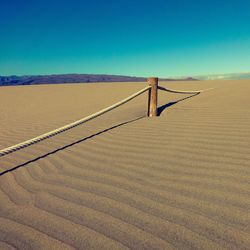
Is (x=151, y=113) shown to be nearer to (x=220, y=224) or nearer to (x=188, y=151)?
(x=188, y=151)

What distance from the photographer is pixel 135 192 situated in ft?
8.36

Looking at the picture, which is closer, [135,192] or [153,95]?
[135,192]

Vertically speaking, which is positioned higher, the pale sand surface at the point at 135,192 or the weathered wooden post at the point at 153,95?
the weathered wooden post at the point at 153,95

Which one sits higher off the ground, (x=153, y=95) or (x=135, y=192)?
(x=153, y=95)

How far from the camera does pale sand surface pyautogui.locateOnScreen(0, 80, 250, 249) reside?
193 cm

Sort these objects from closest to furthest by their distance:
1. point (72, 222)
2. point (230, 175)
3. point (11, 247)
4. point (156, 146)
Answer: point (11, 247) → point (72, 222) → point (230, 175) → point (156, 146)

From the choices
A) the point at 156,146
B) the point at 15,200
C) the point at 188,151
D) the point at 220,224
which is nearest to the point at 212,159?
the point at 188,151

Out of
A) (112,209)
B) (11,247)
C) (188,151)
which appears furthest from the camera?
(188,151)

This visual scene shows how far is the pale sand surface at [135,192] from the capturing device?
6.33ft

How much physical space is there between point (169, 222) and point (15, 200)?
Result: 1.38 meters

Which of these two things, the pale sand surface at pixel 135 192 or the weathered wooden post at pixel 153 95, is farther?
the weathered wooden post at pixel 153 95

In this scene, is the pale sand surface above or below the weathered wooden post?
below

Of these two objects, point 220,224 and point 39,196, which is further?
point 39,196

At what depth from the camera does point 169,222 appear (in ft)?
6.72
